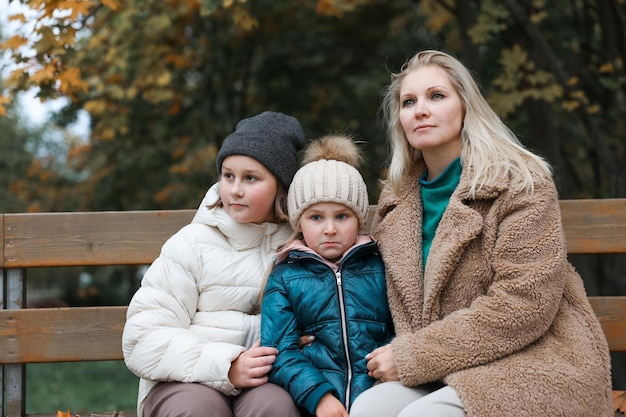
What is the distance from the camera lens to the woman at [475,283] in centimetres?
259

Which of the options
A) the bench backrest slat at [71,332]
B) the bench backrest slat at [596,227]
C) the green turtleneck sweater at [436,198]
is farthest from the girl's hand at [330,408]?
the bench backrest slat at [596,227]

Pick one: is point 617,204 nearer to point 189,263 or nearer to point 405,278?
point 405,278

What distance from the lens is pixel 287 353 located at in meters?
2.81

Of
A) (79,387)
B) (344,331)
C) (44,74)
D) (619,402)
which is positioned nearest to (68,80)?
(44,74)

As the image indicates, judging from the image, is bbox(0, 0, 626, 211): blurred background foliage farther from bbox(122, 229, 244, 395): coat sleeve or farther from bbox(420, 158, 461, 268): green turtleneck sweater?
bbox(420, 158, 461, 268): green turtleneck sweater

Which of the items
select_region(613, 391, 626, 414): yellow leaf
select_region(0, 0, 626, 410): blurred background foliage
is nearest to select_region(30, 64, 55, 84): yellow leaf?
select_region(0, 0, 626, 410): blurred background foliage

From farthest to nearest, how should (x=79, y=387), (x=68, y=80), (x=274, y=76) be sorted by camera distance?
(x=274, y=76), (x=79, y=387), (x=68, y=80)

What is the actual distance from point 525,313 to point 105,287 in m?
12.8

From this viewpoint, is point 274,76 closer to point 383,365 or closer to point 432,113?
point 432,113

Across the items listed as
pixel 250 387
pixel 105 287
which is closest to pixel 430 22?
pixel 250 387

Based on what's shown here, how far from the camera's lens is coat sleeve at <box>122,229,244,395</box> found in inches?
111

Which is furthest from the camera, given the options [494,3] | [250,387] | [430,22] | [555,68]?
[430,22]

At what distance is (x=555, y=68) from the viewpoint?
17.7 feet

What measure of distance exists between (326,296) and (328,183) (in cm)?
41
